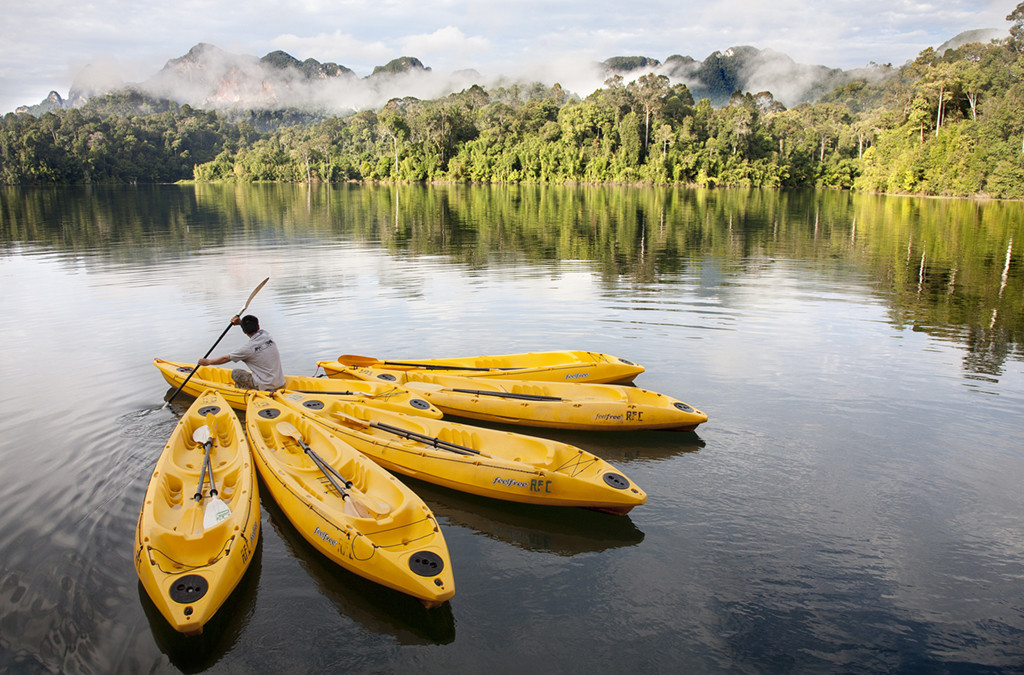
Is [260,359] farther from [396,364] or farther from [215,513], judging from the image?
[215,513]

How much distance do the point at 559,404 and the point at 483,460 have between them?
8.64 feet

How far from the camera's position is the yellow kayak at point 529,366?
12383 mm

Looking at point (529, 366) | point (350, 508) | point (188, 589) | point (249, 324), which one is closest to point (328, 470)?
point (350, 508)

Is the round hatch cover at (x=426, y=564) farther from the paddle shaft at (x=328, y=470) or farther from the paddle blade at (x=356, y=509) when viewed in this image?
the paddle shaft at (x=328, y=470)

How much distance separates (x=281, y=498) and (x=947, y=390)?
12497 mm

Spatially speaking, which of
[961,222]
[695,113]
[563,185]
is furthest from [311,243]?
[695,113]

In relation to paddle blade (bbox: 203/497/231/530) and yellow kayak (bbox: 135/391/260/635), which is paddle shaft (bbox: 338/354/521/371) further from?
paddle blade (bbox: 203/497/231/530)

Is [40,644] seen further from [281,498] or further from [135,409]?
[135,409]

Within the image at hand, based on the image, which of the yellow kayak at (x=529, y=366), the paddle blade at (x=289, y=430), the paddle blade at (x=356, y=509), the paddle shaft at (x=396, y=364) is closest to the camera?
the paddle blade at (x=356, y=509)

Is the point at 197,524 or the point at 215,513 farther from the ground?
the point at 215,513

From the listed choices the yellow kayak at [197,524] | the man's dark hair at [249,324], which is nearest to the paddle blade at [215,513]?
the yellow kayak at [197,524]

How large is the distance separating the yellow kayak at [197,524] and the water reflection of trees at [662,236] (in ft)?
49.0

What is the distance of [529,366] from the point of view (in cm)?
1285

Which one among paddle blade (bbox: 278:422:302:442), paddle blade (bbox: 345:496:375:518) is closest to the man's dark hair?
paddle blade (bbox: 278:422:302:442)
